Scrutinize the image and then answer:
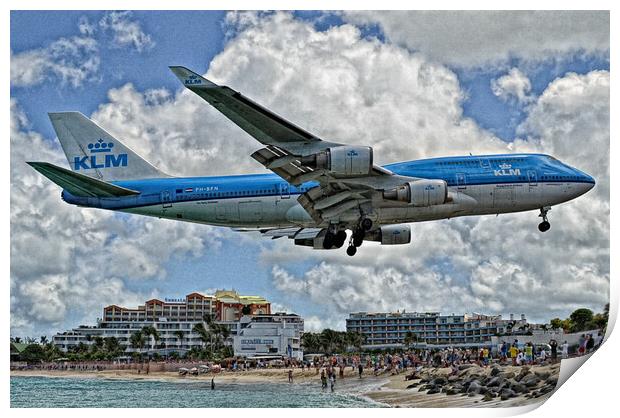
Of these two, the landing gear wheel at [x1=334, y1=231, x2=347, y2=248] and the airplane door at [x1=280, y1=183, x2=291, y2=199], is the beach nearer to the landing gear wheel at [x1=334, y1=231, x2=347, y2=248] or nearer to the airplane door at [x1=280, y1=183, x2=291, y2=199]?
the landing gear wheel at [x1=334, y1=231, x2=347, y2=248]

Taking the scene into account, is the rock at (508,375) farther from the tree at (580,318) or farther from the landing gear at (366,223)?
the landing gear at (366,223)

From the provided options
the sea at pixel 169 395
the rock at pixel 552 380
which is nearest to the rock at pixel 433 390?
the sea at pixel 169 395

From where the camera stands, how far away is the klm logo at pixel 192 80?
104ft

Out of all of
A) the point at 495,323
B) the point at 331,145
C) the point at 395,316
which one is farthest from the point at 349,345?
the point at 331,145

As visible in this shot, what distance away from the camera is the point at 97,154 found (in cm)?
4481

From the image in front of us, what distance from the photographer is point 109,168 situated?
44.7 metres

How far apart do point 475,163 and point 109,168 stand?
638 inches

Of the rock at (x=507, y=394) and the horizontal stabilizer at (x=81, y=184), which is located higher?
the horizontal stabilizer at (x=81, y=184)

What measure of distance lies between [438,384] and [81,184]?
16628 mm

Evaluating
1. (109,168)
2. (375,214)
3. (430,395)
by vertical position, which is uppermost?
(109,168)

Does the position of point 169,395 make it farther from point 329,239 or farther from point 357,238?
point 357,238

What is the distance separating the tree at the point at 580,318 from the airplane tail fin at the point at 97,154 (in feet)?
61.0

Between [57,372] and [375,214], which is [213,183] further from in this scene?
[57,372]

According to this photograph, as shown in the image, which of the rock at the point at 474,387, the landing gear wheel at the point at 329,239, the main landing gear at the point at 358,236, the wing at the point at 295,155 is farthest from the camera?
the landing gear wheel at the point at 329,239
